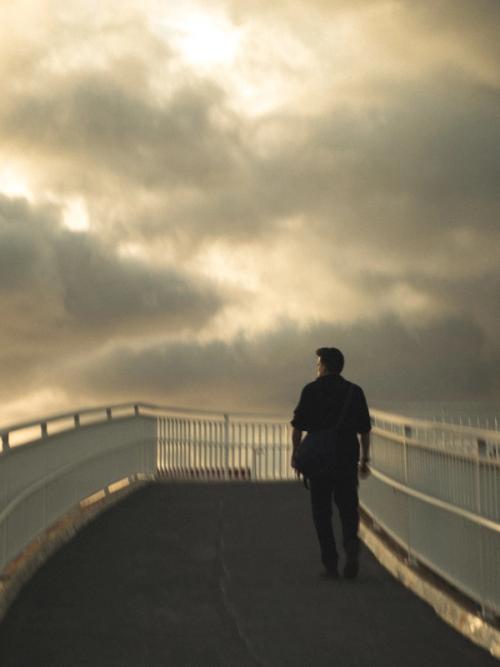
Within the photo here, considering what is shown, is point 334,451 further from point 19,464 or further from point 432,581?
point 19,464

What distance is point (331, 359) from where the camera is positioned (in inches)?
487

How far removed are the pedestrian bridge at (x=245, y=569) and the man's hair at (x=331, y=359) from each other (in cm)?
90

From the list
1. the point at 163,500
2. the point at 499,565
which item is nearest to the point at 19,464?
the point at 499,565

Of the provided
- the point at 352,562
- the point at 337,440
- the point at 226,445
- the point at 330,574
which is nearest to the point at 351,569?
the point at 352,562

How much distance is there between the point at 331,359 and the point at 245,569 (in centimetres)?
237

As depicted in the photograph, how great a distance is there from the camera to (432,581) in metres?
11.5

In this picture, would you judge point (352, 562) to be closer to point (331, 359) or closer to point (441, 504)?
point (441, 504)

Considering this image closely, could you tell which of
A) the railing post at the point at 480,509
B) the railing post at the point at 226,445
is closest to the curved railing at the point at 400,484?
the railing post at the point at 480,509

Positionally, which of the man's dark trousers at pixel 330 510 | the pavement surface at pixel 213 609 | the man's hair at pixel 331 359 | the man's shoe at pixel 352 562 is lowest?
the pavement surface at pixel 213 609

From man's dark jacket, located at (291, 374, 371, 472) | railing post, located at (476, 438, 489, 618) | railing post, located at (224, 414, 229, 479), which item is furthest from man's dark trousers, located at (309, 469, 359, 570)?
railing post, located at (224, 414, 229, 479)

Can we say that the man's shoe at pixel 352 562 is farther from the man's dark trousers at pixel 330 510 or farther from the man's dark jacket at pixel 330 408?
the man's dark jacket at pixel 330 408

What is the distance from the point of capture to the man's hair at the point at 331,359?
12.4 m

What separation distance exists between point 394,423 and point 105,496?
22.0 feet

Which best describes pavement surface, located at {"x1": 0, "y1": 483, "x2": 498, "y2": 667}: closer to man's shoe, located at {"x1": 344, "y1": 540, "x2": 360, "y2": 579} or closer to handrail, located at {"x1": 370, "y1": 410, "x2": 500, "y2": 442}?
man's shoe, located at {"x1": 344, "y1": 540, "x2": 360, "y2": 579}
